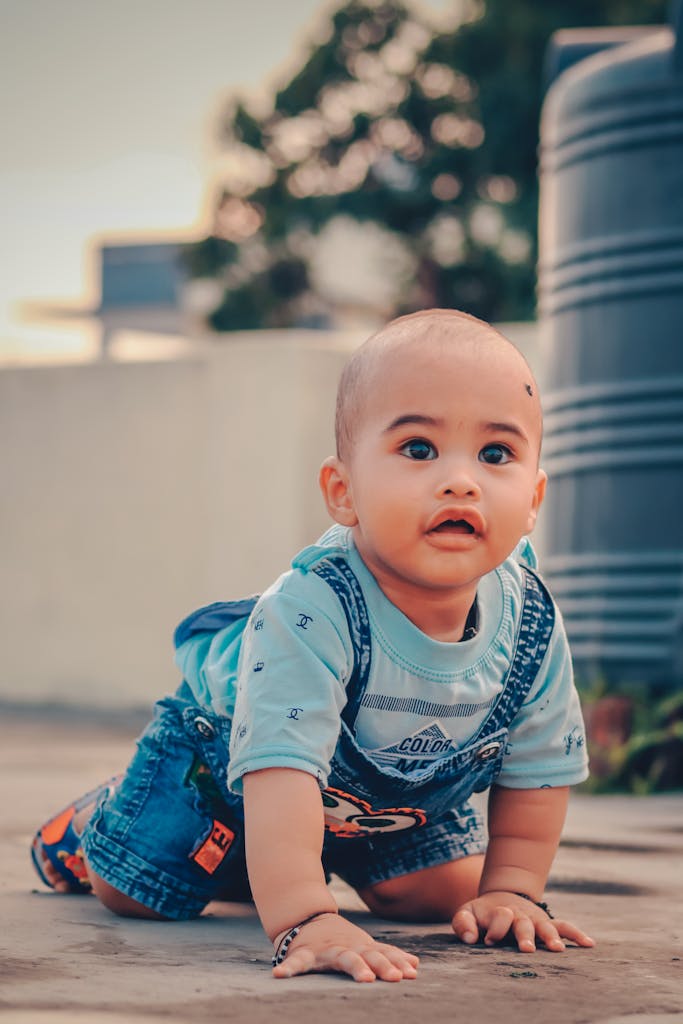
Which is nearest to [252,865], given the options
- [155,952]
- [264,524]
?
[155,952]

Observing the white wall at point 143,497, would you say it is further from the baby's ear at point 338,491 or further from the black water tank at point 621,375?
the baby's ear at point 338,491

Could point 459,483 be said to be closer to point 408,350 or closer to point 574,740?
point 408,350

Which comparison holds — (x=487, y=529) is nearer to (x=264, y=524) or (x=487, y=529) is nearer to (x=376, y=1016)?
(x=376, y=1016)

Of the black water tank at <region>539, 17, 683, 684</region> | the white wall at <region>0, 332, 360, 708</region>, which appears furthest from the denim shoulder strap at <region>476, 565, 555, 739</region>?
the white wall at <region>0, 332, 360, 708</region>

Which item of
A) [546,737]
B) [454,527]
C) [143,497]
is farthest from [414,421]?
[143,497]

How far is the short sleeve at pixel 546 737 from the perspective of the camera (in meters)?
2.29

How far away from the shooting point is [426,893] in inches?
95.3

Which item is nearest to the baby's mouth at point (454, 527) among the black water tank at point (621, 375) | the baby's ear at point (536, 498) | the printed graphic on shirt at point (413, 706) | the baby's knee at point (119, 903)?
the baby's ear at point (536, 498)

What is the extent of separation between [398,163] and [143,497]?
1249cm

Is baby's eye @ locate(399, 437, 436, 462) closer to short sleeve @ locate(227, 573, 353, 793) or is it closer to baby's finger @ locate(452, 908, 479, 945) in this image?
short sleeve @ locate(227, 573, 353, 793)

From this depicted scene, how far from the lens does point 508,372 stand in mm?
2090

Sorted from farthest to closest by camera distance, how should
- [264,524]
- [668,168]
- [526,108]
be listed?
[526,108]
[264,524]
[668,168]

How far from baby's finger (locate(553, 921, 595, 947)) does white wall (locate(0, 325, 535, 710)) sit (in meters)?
4.66

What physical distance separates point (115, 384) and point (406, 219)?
11646mm
